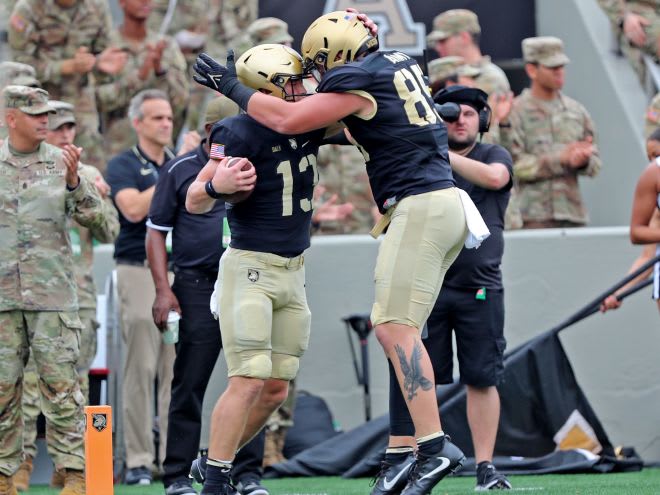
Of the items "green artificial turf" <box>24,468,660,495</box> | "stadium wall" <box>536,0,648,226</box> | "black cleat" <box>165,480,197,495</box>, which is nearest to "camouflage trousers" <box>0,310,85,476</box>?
"black cleat" <box>165,480,197,495</box>

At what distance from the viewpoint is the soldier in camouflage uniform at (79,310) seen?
902cm

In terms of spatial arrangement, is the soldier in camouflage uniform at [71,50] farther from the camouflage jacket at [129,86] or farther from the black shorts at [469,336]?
the black shorts at [469,336]

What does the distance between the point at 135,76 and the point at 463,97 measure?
4.21 m

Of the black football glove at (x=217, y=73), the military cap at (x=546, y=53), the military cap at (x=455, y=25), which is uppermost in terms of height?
the military cap at (x=455, y=25)

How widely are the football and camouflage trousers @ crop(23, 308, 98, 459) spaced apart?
115 inches

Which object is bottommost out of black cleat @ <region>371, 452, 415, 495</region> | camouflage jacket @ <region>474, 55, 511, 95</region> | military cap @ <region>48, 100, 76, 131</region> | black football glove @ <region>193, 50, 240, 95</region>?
black cleat @ <region>371, 452, 415, 495</region>

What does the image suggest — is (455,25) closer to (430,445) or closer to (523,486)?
(523,486)

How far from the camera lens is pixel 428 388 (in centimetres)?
627

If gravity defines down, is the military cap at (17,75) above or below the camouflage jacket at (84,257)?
above

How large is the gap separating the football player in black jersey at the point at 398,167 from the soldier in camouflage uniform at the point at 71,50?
4702mm

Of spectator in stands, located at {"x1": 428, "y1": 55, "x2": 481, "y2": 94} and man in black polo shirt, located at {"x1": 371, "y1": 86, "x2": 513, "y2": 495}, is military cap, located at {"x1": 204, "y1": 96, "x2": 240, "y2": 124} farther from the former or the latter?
spectator in stands, located at {"x1": 428, "y1": 55, "x2": 481, "y2": 94}

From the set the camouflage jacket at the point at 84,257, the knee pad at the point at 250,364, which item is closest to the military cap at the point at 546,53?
the camouflage jacket at the point at 84,257

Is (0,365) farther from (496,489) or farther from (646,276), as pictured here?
(646,276)

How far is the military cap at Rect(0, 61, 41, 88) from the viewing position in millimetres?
8733
